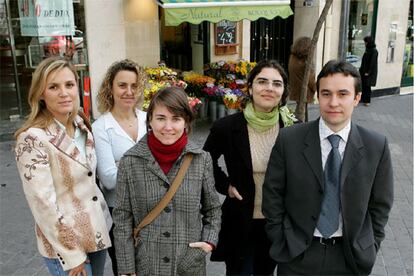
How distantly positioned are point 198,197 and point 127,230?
0.42m

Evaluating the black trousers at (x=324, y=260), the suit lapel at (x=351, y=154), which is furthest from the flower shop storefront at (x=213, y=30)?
the black trousers at (x=324, y=260)

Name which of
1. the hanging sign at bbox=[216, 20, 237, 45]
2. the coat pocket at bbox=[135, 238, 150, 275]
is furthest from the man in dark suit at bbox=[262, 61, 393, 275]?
the hanging sign at bbox=[216, 20, 237, 45]

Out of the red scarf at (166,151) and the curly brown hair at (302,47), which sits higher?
the curly brown hair at (302,47)

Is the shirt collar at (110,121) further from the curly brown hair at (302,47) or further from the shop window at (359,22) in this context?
the shop window at (359,22)

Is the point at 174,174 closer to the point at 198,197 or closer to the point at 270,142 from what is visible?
the point at 198,197

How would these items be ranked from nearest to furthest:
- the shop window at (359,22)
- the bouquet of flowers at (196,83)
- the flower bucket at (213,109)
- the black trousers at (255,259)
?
the black trousers at (255,259), the bouquet of flowers at (196,83), the flower bucket at (213,109), the shop window at (359,22)

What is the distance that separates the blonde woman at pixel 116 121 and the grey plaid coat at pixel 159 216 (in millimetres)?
334

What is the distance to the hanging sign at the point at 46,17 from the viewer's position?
852 centimetres

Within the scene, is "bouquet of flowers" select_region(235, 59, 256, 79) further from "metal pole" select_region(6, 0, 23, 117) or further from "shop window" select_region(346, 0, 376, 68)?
"shop window" select_region(346, 0, 376, 68)

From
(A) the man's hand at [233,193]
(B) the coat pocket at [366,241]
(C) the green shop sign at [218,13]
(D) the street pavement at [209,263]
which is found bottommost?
(D) the street pavement at [209,263]

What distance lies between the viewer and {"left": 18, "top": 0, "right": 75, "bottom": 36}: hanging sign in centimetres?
852

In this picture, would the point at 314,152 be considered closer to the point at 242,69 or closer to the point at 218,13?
the point at 218,13

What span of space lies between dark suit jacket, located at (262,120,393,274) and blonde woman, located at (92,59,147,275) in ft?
3.01

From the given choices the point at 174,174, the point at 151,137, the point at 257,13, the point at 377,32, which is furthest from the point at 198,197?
the point at 377,32
